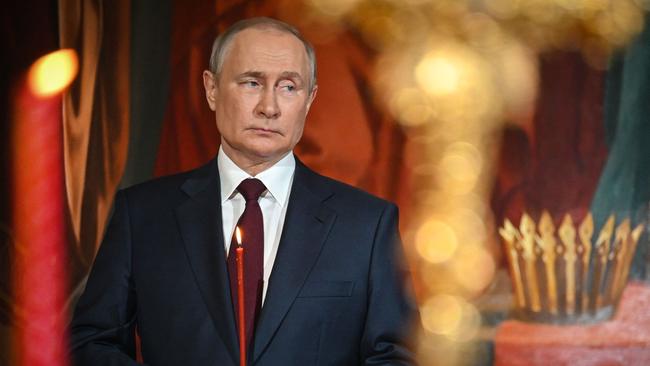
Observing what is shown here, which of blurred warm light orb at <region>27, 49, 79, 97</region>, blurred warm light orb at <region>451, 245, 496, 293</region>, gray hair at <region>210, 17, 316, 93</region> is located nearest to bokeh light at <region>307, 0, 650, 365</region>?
blurred warm light orb at <region>451, 245, 496, 293</region>

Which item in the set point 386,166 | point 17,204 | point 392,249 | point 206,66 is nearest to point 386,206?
point 392,249

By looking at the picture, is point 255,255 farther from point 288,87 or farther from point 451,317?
point 451,317

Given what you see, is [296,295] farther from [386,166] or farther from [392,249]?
[386,166]

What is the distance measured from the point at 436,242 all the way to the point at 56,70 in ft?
3.38

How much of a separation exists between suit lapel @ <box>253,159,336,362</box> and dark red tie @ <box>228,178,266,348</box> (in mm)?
33

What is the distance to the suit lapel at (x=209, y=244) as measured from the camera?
4.60ft

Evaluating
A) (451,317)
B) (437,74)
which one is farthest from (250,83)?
(451,317)

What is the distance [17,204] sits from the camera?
7.25ft

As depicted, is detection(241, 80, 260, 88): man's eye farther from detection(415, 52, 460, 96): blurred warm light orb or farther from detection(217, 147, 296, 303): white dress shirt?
detection(415, 52, 460, 96): blurred warm light orb

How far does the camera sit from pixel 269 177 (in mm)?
1529

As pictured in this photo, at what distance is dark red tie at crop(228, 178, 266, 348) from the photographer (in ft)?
4.69

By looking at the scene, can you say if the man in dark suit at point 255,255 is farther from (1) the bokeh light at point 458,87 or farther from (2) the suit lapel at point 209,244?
(1) the bokeh light at point 458,87

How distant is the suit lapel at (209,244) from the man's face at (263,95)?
7 cm

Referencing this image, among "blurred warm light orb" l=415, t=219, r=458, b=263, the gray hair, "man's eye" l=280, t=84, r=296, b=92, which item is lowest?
"blurred warm light orb" l=415, t=219, r=458, b=263
